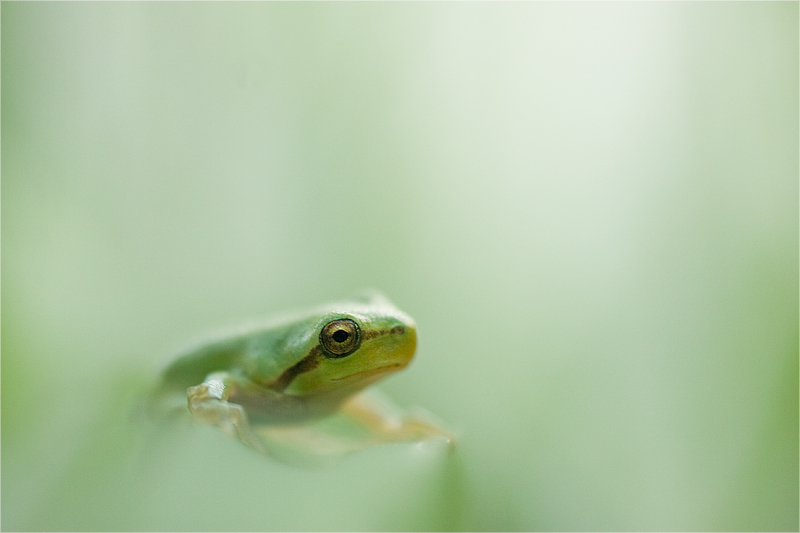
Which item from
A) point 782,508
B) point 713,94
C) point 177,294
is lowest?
point 782,508

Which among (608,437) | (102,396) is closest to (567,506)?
(608,437)

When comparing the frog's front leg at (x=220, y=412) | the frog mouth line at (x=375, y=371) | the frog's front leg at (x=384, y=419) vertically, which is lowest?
the frog's front leg at (x=384, y=419)

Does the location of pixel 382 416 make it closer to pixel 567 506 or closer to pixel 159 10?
pixel 567 506

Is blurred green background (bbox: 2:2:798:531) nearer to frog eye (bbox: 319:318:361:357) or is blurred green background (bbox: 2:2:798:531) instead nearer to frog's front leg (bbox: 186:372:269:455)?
Answer: frog's front leg (bbox: 186:372:269:455)

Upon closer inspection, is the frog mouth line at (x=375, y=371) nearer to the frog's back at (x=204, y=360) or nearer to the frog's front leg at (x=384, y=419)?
the frog's front leg at (x=384, y=419)

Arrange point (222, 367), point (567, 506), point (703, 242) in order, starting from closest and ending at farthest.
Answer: point (567, 506) < point (222, 367) < point (703, 242)

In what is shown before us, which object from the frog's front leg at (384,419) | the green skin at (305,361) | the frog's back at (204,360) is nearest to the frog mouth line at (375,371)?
the green skin at (305,361)

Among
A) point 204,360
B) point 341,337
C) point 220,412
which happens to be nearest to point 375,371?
point 341,337
